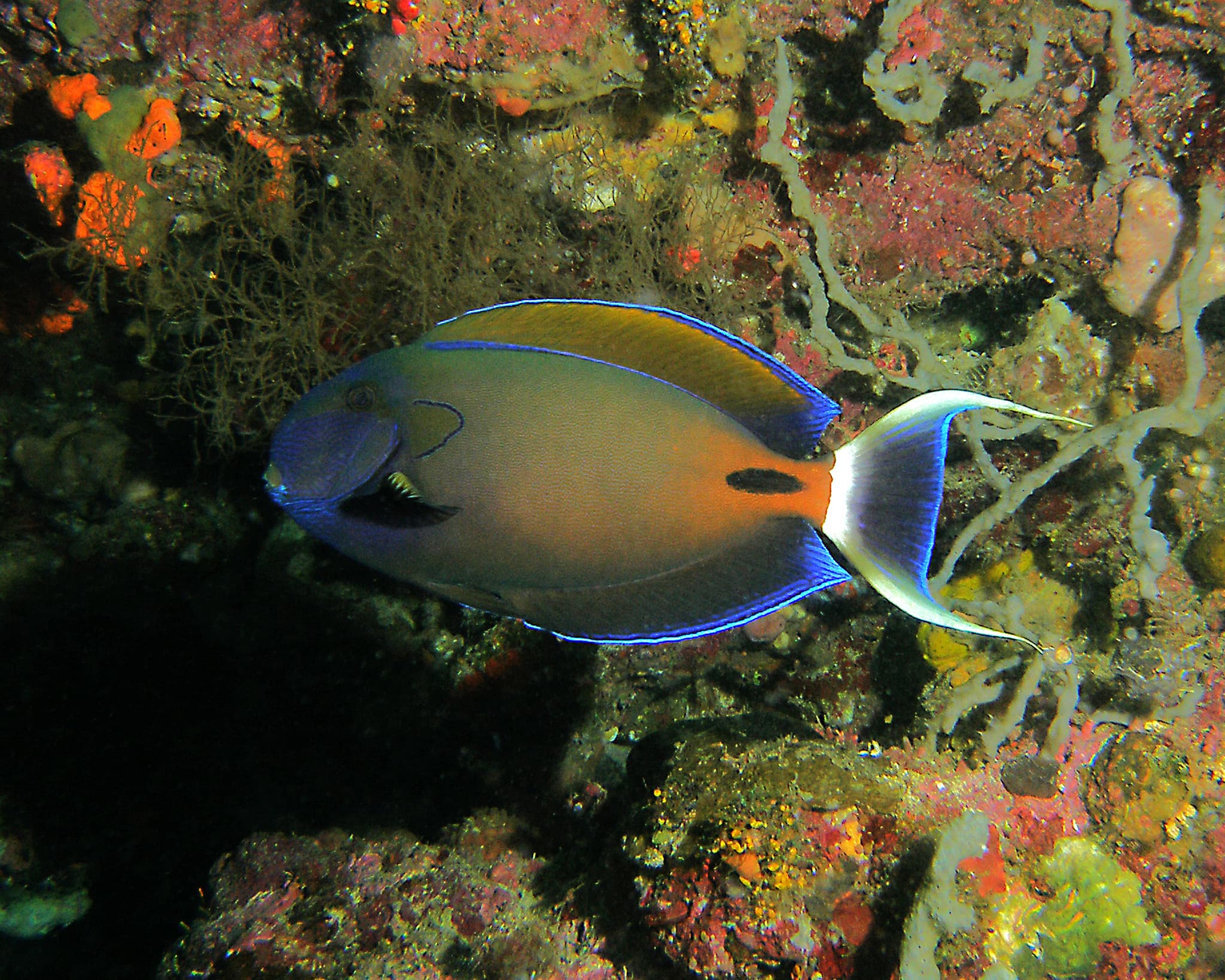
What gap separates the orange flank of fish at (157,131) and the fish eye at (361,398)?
8.73 feet

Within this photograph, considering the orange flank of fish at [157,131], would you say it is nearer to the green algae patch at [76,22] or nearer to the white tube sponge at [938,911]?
the green algae patch at [76,22]

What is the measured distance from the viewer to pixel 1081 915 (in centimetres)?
224

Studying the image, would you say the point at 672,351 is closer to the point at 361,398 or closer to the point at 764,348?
the point at 361,398

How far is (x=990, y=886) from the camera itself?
6.91 ft

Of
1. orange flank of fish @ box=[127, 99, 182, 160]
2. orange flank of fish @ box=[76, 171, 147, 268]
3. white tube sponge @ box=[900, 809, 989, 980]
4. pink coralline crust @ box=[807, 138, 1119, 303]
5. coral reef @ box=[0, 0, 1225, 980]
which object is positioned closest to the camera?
white tube sponge @ box=[900, 809, 989, 980]

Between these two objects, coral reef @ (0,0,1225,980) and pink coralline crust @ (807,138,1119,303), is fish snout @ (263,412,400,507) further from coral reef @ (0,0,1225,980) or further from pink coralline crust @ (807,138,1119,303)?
pink coralline crust @ (807,138,1119,303)

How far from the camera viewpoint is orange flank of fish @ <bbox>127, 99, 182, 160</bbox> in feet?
10.4

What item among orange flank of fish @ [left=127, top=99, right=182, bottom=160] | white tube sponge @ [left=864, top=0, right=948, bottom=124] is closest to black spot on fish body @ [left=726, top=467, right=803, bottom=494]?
white tube sponge @ [left=864, top=0, right=948, bottom=124]

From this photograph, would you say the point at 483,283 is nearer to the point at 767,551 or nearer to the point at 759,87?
the point at 759,87

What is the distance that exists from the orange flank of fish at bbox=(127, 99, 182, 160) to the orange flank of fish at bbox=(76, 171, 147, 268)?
0.20m

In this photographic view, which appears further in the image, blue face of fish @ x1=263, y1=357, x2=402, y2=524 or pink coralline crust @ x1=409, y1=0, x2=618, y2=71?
pink coralline crust @ x1=409, y1=0, x2=618, y2=71

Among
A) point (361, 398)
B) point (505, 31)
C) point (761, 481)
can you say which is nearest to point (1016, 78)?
point (505, 31)

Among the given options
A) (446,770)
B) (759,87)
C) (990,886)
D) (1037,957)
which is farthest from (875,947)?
(759,87)

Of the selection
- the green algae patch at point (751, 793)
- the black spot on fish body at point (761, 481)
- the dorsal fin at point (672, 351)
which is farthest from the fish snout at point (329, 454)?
the green algae patch at point (751, 793)
